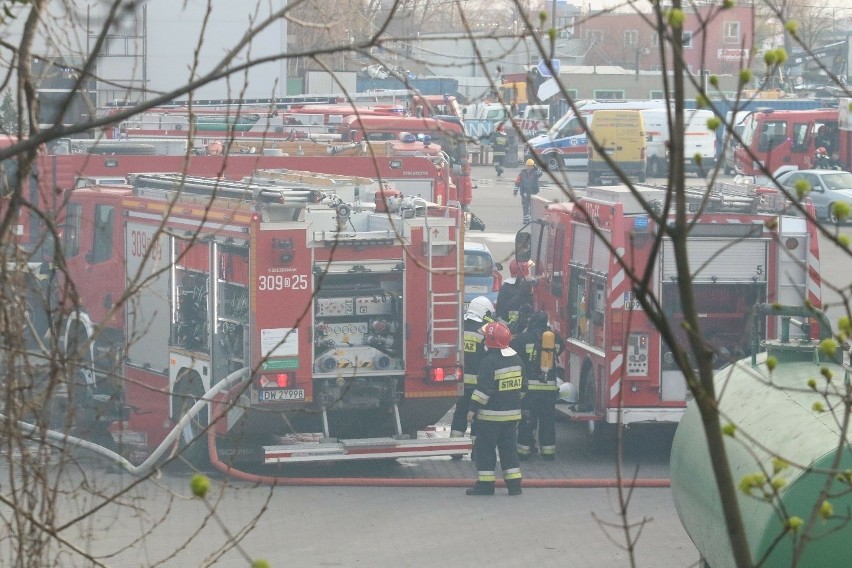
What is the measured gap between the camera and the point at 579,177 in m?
40.5

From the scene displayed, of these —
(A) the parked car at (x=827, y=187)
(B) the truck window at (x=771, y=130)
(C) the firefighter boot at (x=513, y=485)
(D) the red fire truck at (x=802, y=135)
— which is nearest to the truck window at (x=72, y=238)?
(C) the firefighter boot at (x=513, y=485)

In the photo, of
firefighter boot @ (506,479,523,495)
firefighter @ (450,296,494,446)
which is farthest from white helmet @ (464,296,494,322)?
firefighter boot @ (506,479,523,495)

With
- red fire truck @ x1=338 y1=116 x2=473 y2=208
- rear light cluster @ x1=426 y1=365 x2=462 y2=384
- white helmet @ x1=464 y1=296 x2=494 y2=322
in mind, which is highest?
red fire truck @ x1=338 y1=116 x2=473 y2=208

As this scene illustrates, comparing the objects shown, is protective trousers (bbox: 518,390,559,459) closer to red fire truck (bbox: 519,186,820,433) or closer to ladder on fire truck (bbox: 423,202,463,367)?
red fire truck (bbox: 519,186,820,433)

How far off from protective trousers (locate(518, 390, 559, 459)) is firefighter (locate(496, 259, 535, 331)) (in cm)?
156

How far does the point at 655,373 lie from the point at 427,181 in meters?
7.76

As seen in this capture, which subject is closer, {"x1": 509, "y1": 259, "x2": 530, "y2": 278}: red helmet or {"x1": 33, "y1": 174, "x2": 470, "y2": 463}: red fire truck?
{"x1": 33, "y1": 174, "x2": 470, "y2": 463}: red fire truck

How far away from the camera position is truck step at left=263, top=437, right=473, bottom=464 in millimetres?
11094

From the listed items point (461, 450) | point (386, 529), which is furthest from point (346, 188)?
point (386, 529)

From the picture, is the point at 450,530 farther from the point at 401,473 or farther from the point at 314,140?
the point at 314,140

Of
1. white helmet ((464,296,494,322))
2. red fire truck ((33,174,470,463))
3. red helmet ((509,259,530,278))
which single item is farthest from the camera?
red helmet ((509,259,530,278))

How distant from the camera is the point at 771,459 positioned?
18.9ft

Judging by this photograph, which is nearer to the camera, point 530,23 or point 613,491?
point 530,23

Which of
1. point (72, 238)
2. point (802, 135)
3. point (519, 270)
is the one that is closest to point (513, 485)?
point (519, 270)
